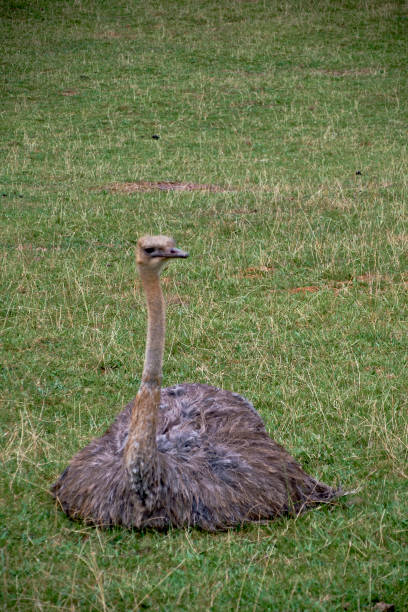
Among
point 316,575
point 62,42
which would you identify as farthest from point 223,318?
point 62,42

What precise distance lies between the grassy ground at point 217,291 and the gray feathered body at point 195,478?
11 centimetres

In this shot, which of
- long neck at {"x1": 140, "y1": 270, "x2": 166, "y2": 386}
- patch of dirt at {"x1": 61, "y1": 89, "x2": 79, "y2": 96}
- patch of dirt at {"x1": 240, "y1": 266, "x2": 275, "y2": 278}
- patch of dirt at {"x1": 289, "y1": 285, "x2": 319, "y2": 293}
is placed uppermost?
long neck at {"x1": 140, "y1": 270, "x2": 166, "y2": 386}

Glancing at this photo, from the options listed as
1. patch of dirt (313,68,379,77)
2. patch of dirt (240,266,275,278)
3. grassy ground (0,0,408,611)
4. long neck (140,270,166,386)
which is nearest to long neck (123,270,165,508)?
long neck (140,270,166,386)

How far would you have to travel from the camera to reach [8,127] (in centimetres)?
2084

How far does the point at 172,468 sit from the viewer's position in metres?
4.96

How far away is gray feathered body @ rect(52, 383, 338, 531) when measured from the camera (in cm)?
492

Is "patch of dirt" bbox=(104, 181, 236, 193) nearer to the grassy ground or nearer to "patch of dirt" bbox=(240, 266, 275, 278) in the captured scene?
the grassy ground

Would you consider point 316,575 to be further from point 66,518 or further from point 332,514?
point 66,518

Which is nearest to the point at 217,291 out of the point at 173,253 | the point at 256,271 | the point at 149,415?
the point at 256,271

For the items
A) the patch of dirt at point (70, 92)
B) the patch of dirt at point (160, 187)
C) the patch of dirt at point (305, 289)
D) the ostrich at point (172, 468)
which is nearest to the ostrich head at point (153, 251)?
the ostrich at point (172, 468)

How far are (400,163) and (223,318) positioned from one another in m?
9.22

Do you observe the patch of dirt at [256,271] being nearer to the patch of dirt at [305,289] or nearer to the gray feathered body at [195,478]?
the patch of dirt at [305,289]

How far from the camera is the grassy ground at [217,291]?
4680 millimetres

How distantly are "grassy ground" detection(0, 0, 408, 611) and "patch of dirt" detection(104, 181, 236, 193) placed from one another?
0.33 meters
